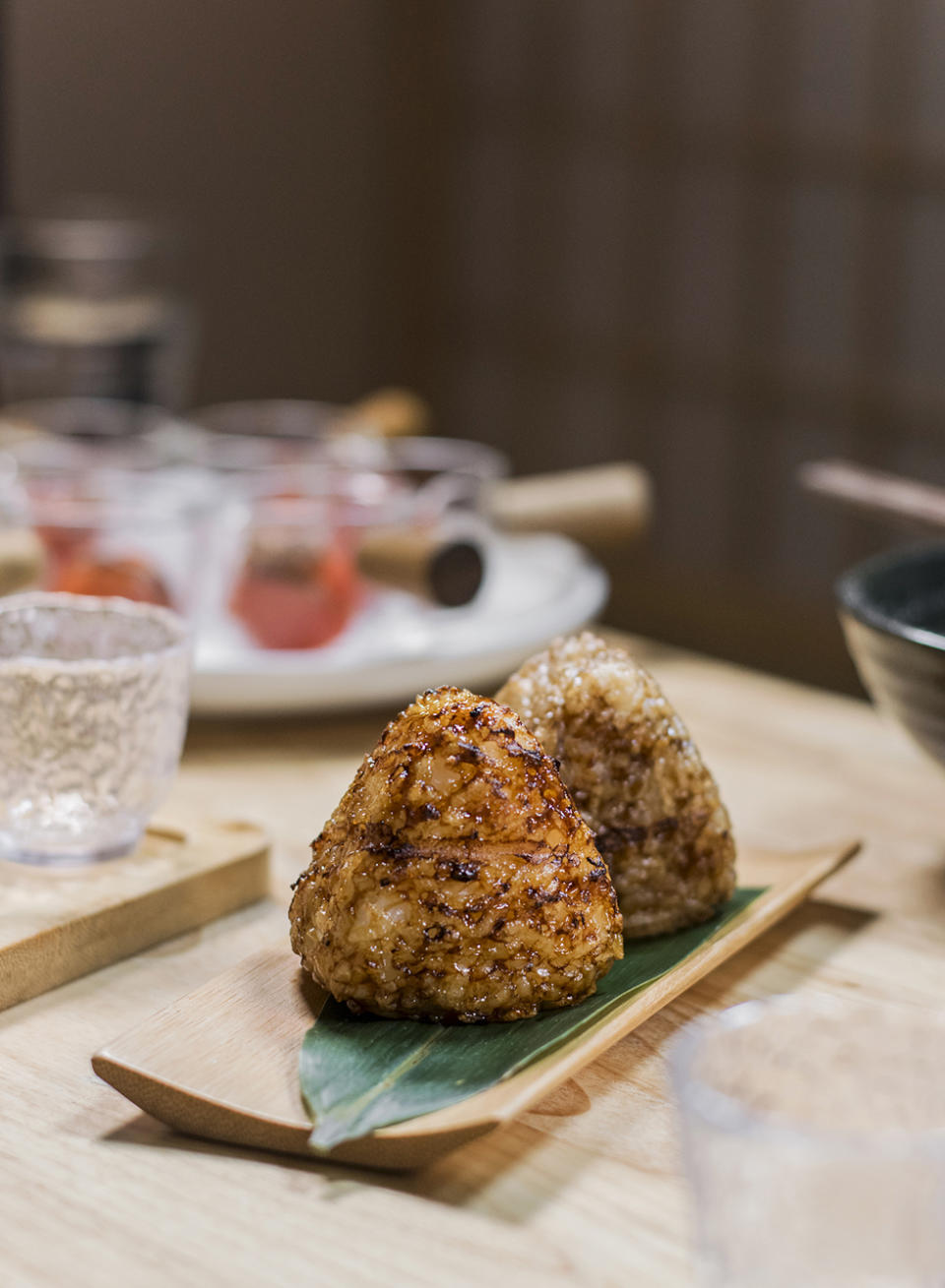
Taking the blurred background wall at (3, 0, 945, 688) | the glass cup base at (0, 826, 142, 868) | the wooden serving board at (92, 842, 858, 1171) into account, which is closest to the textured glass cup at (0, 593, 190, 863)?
the glass cup base at (0, 826, 142, 868)

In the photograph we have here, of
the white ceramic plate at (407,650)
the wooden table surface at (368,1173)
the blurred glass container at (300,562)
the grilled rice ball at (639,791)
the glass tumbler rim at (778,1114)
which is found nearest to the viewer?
the glass tumbler rim at (778,1114)

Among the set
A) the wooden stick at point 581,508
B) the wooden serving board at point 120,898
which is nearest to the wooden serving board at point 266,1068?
the wooden serving board at point 120,898

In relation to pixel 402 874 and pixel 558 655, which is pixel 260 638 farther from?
pixel 402 874

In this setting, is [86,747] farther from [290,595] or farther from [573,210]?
[573,210]

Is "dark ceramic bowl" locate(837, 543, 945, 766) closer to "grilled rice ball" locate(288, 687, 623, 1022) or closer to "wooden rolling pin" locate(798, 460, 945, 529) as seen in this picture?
"wooden rolling pin" locate(798, 460, 945, 529)

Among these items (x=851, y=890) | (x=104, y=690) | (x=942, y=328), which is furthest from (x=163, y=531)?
(x=942, y=328)

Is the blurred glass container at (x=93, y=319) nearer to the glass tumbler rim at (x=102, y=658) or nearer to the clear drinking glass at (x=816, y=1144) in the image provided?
the glass tumbler rim at (x=102, y=658)
